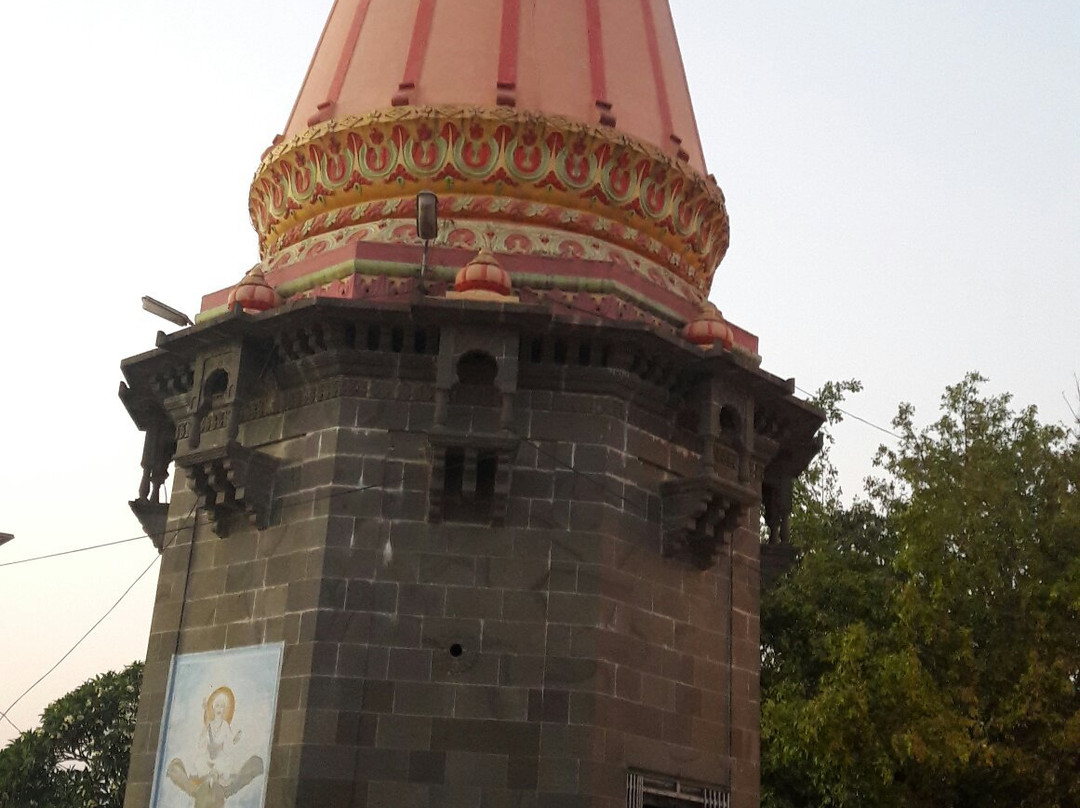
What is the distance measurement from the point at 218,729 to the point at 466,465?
9.13ft

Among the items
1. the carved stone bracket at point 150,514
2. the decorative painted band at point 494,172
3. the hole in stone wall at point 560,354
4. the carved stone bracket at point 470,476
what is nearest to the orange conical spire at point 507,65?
the decorative painted band at point 494,172

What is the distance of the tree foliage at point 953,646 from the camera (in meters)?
16.7

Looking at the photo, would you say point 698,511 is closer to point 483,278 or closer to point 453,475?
point 453,475

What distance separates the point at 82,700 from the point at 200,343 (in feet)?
53.6

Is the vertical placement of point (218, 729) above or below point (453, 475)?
below

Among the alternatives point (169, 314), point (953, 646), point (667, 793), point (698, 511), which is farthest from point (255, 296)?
point (953, 646)

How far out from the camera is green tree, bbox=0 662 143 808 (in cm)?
2500

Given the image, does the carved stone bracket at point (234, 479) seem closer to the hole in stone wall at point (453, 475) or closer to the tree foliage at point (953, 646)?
the hole in stone wall at point (453, 475)

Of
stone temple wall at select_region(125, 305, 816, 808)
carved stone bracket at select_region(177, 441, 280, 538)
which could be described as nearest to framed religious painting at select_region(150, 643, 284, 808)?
stone temple wall at select_region(125, 305, 816, 808)

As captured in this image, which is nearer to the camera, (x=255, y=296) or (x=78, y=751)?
(x=255, y=296)

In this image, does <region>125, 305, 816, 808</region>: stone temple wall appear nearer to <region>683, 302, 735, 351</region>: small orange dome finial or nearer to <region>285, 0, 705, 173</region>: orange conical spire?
<region>683, 302, 735, 351</region>: small orange dome finial

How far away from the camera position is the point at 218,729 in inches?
412

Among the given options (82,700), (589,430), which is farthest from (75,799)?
(589,430)

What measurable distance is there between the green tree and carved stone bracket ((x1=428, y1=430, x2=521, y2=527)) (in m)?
16.6
